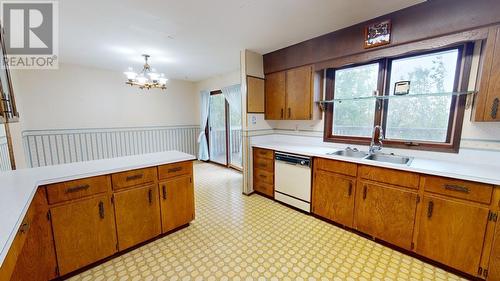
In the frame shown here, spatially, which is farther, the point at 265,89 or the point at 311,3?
the point at 265,89

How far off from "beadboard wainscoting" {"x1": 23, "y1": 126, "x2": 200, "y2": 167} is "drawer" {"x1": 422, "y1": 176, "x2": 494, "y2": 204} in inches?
209

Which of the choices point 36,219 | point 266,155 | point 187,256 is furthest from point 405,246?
point 36,219

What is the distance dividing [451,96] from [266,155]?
228cm

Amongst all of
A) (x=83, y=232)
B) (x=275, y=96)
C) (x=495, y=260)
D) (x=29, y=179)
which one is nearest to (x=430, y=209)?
(x=495, y=260)

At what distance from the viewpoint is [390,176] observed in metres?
1.92

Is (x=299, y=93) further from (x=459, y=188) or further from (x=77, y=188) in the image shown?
(x=77, y=188)

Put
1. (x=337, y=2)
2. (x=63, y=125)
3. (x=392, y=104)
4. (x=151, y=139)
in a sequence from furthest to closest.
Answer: (x=151, y=139) → (x=63, y=125) → (x=392, y=104) → (x=337, y=2)

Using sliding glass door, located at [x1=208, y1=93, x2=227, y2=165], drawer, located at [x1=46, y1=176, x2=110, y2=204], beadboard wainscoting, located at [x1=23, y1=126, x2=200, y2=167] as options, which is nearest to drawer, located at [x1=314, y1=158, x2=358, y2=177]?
drawer, located at [x1=46, y1=176, x2=110, y2=204]

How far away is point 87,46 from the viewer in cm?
293

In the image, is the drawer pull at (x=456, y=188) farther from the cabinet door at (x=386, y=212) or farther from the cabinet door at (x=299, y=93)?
the cabinet door at (x=299, y=93)

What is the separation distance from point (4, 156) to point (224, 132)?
3718mm

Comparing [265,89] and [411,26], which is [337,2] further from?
[265,89]

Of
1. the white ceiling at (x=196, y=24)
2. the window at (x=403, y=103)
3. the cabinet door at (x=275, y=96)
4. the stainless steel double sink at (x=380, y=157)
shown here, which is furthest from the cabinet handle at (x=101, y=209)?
the window at (x=403, y=103)

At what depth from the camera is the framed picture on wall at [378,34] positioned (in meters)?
2.11
